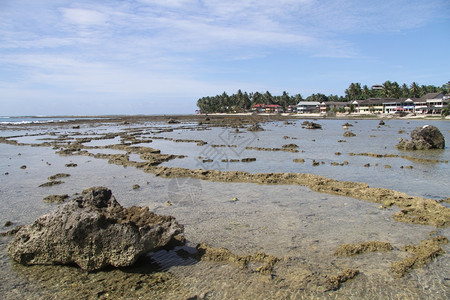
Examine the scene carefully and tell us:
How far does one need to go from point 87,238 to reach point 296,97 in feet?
609

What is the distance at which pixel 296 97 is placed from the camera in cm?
18438

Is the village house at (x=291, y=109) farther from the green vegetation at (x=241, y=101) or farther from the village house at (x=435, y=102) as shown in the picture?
the village house at (x=435, y=102)

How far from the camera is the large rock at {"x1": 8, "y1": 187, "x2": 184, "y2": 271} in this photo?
7.02m

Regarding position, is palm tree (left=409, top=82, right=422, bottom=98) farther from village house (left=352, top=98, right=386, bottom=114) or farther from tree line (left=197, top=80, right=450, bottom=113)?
village house (left=352, top=98, right=386, bottom=114)

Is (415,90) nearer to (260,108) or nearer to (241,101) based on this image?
(260,108)

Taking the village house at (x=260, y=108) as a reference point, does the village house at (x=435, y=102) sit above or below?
below

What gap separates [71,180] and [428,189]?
17.0 m

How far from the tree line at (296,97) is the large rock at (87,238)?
14932 cm

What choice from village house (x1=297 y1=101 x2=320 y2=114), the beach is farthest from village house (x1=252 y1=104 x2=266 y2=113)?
the beach

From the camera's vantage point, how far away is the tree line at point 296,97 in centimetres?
13600

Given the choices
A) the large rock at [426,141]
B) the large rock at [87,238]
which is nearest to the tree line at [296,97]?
the large rock at [426,141]

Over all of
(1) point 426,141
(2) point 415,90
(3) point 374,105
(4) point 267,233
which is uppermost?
(2) point 415,90

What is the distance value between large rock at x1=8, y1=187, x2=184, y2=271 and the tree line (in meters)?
149

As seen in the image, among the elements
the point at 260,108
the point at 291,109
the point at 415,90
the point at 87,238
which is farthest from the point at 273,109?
the point at 87,238
